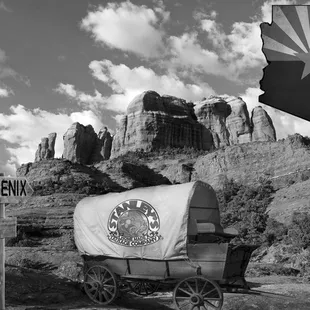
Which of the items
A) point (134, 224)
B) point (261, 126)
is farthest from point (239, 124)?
point (134, 224)

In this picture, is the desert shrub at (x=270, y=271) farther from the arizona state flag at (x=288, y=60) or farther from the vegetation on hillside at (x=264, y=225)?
the arizona state flag at (x=288, y=60)

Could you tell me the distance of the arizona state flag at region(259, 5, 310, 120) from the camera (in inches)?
158

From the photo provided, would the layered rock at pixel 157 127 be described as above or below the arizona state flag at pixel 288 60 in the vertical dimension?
above

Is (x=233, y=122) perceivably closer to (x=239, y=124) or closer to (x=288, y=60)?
(x=239, y=124)

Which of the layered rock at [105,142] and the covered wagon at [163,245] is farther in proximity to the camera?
the layered rock at [105,142]

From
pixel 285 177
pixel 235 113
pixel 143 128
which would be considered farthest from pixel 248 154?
pixel 235 113

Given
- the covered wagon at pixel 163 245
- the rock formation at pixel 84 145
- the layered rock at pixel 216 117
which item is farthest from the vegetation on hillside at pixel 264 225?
the rock formation at pixel 84 145

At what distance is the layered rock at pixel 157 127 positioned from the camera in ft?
382

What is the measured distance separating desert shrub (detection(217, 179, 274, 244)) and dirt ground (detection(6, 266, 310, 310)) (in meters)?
21.2

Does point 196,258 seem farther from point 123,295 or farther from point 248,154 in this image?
point 248,154

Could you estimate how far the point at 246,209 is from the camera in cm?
4594

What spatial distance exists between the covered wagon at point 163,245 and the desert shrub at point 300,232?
831 inches

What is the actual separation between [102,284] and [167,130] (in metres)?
109

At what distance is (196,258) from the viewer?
8766mm
